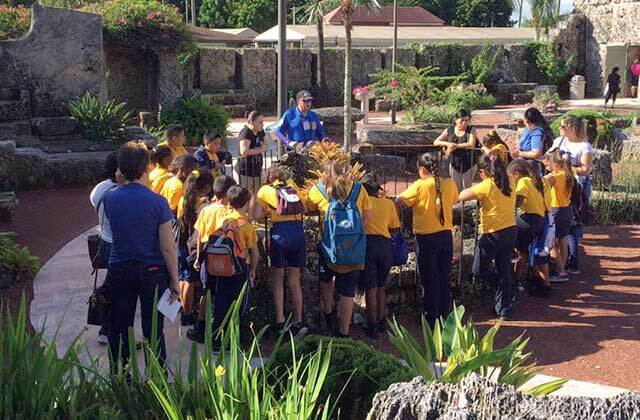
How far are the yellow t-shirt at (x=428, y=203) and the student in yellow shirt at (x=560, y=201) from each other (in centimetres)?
162

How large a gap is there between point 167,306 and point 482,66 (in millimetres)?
25489

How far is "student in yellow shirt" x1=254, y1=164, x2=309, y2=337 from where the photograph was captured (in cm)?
608

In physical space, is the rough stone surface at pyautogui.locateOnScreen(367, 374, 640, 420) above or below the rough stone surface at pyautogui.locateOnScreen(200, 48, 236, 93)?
below

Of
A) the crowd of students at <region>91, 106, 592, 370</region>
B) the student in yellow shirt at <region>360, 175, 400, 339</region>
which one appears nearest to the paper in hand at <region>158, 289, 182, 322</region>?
the crowd of students at <region>91, 106, 592, 370</region>

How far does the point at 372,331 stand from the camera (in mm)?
6469

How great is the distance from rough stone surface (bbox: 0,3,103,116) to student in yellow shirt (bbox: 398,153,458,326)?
1033 cm

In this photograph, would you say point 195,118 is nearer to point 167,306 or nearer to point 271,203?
point 271,203

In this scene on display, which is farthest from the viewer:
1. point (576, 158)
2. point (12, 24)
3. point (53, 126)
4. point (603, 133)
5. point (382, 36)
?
point (382, 36)

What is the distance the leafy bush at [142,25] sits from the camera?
57.8 feet

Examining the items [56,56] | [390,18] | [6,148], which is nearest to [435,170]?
[6,148]

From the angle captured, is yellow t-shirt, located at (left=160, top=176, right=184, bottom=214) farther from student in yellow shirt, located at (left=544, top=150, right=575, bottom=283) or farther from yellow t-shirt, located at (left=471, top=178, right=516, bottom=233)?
student in yellow shirt, located at (left=544, top=150, right=575, bottom=283)

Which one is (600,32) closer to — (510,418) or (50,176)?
(50,176)

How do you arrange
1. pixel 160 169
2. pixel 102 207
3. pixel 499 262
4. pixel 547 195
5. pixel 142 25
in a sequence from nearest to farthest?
pixel 102 207
pixel 499 262
pixel 160 169
pixel 547 195
pixel 142 25

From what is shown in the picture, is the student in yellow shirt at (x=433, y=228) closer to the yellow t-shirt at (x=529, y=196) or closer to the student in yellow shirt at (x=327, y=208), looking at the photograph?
the student in yellow shirt at (x=327, y=208)
